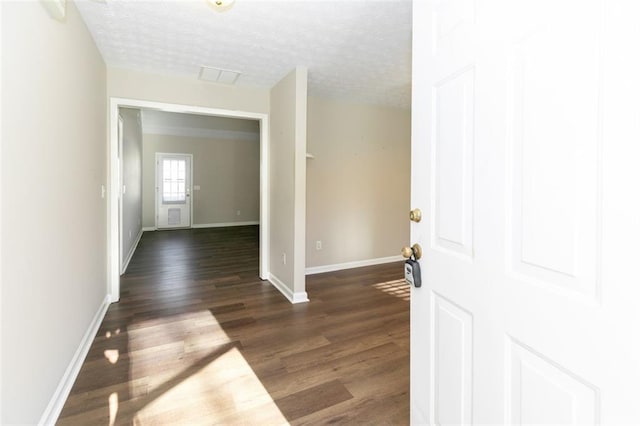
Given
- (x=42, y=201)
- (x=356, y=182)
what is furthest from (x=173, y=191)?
(x=42, y=201)

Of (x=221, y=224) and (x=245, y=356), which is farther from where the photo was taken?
(x=221, y=224)

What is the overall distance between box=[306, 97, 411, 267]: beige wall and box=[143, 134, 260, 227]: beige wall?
5.27 meters

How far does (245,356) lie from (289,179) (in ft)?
5.69

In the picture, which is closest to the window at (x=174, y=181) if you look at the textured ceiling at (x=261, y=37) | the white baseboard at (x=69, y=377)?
the textured ceiling at (x=261, y=37)

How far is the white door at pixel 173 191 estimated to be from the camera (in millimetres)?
8055

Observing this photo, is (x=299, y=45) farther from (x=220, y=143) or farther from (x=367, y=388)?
(x=220, y=143)

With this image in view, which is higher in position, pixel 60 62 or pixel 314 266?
pixel 60 62

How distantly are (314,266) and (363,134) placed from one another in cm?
196

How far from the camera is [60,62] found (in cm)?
172

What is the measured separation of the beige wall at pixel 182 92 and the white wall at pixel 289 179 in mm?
239

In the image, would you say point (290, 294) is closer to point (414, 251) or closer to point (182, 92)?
point (414, 251)

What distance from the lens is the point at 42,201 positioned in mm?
1468

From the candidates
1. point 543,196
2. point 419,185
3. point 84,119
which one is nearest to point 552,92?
point 543,196

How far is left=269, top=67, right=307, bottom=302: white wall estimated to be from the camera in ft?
10.2
